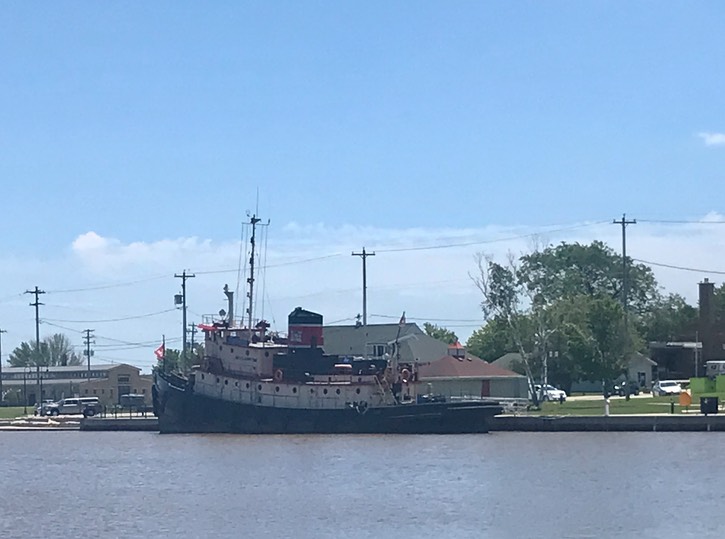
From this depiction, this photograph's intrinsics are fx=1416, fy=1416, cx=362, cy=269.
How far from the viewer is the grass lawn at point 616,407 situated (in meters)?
70.8

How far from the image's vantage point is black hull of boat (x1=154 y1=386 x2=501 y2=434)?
224ft

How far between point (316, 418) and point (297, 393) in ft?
5.52

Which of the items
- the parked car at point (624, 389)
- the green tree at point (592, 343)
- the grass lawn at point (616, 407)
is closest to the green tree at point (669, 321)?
the parked car at point (624, 389)

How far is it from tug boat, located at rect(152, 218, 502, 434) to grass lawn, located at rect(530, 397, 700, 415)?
5296 millimetres

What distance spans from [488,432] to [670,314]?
2849 inches

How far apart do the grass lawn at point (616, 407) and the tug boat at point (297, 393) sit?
5.30 metres

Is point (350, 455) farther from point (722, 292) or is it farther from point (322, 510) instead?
point (722, 292)

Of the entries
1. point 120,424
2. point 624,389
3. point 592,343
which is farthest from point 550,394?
point 120,424

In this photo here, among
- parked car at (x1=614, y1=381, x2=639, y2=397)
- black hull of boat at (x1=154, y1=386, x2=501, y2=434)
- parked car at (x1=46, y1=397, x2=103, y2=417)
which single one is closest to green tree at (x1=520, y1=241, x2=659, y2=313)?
parked car at (x1=614, y1=381, x2=639, y2=397)

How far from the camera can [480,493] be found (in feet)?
135

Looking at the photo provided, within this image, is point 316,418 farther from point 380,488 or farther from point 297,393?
point 380,488

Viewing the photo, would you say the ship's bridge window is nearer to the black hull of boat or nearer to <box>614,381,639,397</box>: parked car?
<box>614,381,639,397</box>: parked car

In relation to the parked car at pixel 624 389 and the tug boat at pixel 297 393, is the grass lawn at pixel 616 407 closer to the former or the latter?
the tug boat at pixel 297 393

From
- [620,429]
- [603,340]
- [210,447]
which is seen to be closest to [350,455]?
[210,447]
